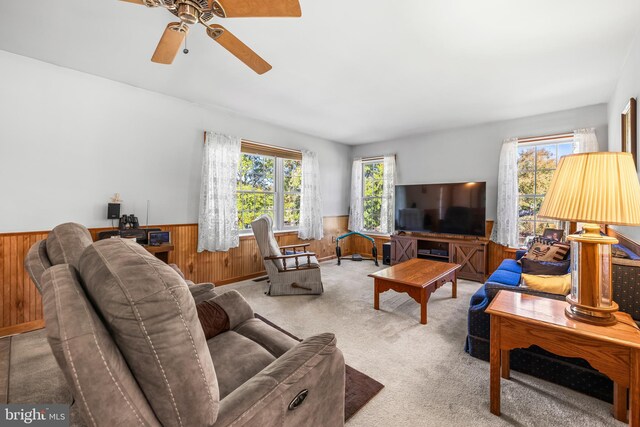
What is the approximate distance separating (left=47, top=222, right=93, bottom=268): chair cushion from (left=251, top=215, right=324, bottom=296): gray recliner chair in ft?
7.88

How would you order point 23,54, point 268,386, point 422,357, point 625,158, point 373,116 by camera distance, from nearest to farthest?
point 268,386 < point 625,158 < point 422,357 < point 23,54 < point 373,116

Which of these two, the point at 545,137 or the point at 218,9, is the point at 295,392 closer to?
the point at 218,9

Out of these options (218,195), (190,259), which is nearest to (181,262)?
(190,259)

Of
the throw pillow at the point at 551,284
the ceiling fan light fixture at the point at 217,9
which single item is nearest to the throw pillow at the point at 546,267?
the throw pillow at the point at 551,284

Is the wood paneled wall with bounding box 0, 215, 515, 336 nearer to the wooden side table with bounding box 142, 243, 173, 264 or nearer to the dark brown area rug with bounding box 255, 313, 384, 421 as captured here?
the wooden side table with bounding box 142, 243, 173, 264

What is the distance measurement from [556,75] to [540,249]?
6.43 feet

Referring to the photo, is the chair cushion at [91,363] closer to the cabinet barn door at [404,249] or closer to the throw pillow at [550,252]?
the throw pillow at [550,252]

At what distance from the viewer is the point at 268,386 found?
960mm

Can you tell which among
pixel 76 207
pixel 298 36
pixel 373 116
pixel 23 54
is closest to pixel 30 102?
pixel 23 54

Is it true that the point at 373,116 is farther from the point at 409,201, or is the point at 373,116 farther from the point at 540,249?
the point at 540,249

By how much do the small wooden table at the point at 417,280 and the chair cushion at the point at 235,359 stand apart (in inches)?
71.2

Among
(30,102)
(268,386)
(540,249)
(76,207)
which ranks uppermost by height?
(30,102)

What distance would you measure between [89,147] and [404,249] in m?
4.91

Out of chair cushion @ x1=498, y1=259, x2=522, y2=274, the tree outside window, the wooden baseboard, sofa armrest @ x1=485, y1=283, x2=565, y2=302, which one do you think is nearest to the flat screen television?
chair cushion @ x1=498, y1=259, x2=522, y2=274
